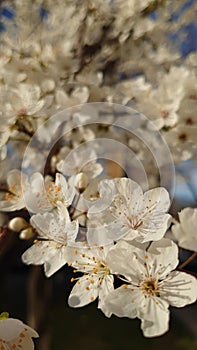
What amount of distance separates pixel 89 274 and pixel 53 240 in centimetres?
10

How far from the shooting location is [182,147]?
1163mm

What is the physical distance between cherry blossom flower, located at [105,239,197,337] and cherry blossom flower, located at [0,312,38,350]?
149mm

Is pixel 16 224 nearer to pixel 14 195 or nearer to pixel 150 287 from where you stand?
pixel 14 195

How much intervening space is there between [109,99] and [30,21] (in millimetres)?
690

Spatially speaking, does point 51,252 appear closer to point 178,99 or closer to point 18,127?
point 18,127

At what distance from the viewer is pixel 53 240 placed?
2.49ft

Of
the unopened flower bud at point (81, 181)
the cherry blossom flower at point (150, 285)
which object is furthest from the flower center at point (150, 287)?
the unopened flower bud at point (81, 181)

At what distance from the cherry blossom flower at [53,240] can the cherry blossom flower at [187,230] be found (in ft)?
0.54

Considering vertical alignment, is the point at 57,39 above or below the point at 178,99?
above

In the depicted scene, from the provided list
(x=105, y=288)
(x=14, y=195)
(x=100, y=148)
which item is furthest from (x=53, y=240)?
(x=100, y=148)

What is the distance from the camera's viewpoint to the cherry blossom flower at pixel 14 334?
664 mm

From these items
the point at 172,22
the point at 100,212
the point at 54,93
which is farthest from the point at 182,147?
the point at 172,22

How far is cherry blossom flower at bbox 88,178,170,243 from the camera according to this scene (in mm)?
681

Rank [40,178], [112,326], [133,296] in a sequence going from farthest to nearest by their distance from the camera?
[112,326]
[40,178]
[133,296]
